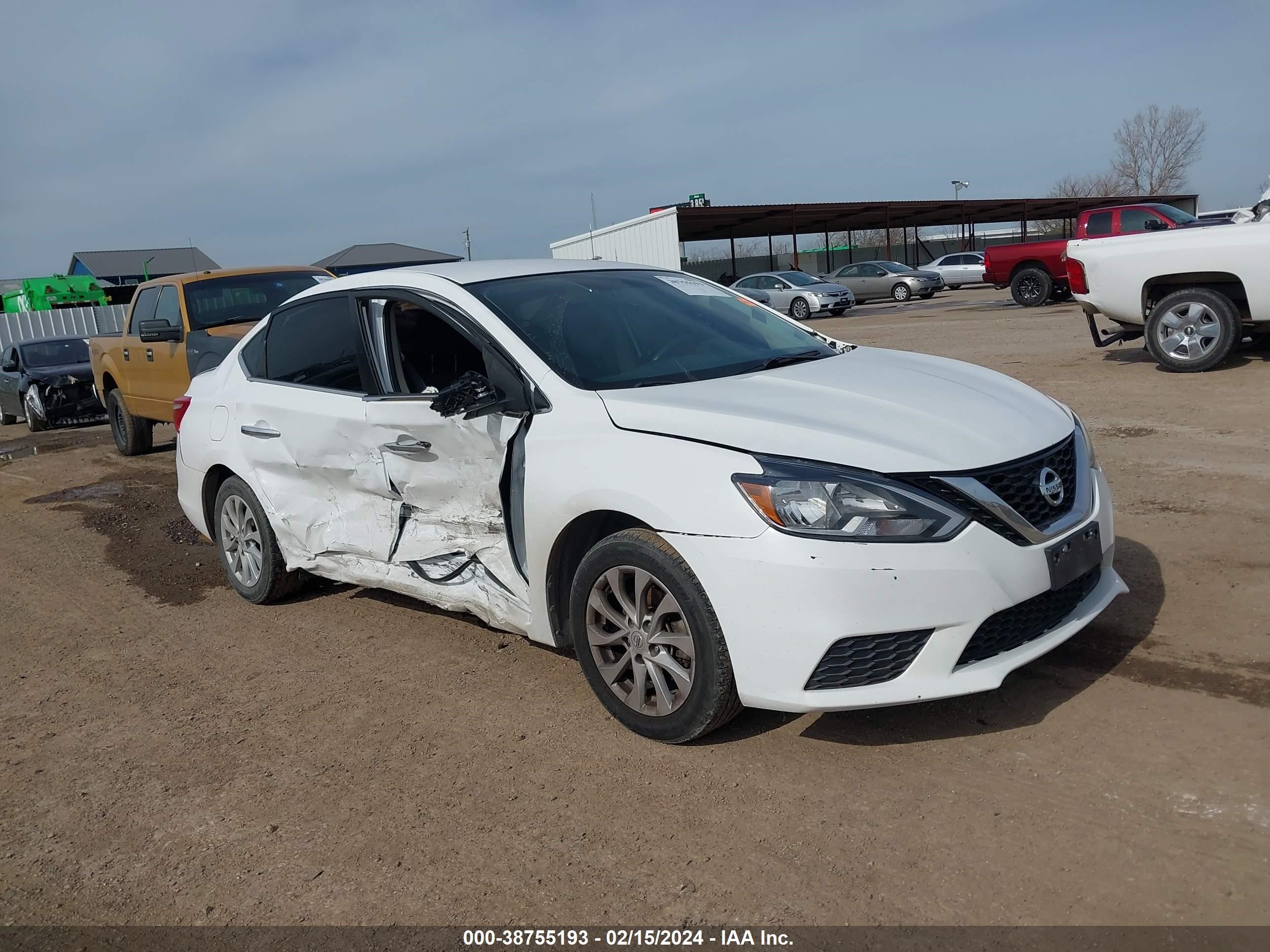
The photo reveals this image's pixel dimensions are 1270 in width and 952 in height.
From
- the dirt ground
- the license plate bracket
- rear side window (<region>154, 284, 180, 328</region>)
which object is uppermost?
rear side window (<region>154, 284, 180, 328</region>)

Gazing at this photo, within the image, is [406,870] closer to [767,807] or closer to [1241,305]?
[767,807]

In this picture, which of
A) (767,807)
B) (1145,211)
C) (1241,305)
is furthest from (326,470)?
(1145,211)

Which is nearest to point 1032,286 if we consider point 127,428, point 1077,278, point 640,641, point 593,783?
point 1077,278

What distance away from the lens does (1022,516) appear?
10.7 ft

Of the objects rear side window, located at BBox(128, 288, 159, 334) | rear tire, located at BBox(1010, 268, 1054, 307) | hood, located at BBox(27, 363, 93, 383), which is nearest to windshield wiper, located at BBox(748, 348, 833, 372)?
rear side window, located at BBox(128, 288, 159, 334)

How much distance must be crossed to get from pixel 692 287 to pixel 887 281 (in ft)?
98.0

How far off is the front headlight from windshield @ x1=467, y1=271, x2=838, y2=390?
35.4 inches

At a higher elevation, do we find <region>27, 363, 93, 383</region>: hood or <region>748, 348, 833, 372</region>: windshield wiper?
<region>27, 363, 93, 383</region>: hood

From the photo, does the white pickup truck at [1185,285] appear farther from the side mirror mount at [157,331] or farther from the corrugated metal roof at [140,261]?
the corrugated metal roof at [140,261]

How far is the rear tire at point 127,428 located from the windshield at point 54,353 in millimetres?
5561

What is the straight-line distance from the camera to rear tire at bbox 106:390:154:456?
1170 centimetres

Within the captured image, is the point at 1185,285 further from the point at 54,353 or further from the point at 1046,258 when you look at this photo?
the point at 54,353

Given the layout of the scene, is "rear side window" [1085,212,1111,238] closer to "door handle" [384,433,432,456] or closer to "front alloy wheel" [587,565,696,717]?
"door handle" [384,433,432,456]

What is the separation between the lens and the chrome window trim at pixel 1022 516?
3.17 metres
